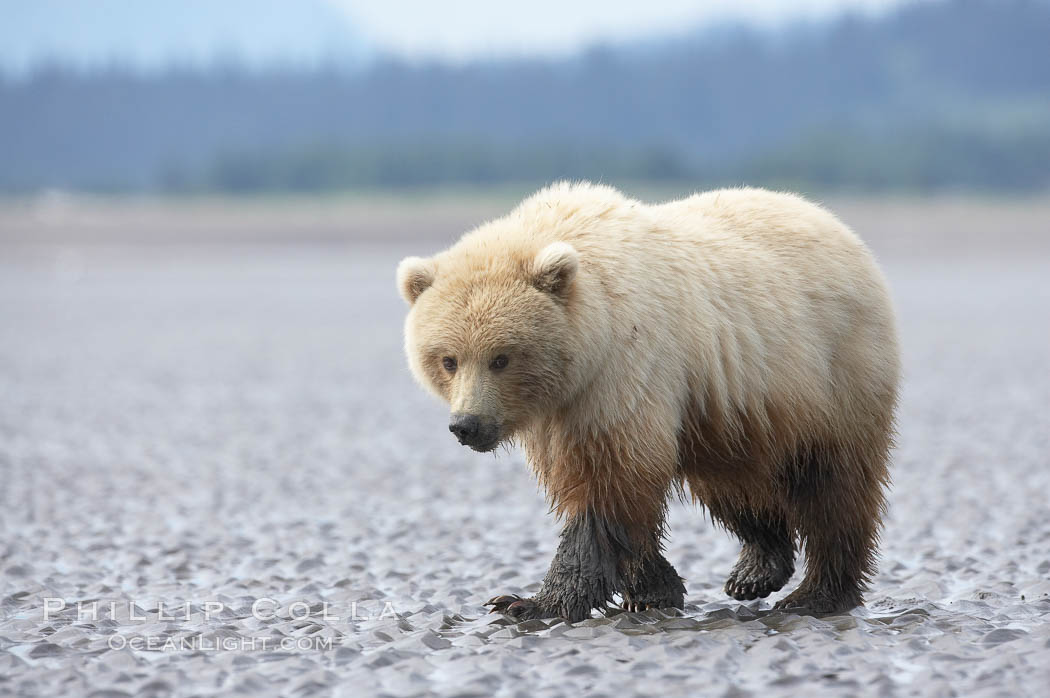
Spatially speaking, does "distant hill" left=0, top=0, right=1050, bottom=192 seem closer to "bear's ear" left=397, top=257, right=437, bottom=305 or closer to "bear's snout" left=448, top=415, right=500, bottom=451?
"bear's ear" left=397, top=257, right=437, bottom=305

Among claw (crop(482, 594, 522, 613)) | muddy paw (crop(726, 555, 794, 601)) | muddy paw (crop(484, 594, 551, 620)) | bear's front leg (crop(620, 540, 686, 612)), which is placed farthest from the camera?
muddy paw (crop(726, 555, 794, 601))

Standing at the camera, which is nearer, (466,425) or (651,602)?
(466,425)

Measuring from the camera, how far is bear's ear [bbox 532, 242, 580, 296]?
206 inches

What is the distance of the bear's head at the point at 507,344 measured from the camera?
17.2 ft

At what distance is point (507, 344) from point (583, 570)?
0.96 metres

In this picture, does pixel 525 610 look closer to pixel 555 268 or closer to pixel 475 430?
pixel 475 430

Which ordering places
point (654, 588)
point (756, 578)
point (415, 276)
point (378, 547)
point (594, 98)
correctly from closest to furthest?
1. point (415, 276)
2. point (654, 588)
3. point (756, 578)
4. point (378, 547)
5. point (594, 98)

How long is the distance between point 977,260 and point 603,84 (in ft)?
305

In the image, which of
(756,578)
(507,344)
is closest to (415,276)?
(507,344)

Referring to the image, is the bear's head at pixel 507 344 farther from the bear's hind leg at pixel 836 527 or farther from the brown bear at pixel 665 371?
the bear's hind leg at pixel 836 527

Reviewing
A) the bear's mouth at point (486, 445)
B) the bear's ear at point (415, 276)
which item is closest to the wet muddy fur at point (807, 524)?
the bear's mouth at point (486, 445)

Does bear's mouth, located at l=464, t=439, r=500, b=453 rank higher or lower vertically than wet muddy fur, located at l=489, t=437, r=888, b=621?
higher

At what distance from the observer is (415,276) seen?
5.55 m

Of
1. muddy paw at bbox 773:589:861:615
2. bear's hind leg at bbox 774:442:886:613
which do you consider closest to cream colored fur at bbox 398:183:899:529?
bear's hind leg at bbox 774:442:886:613
